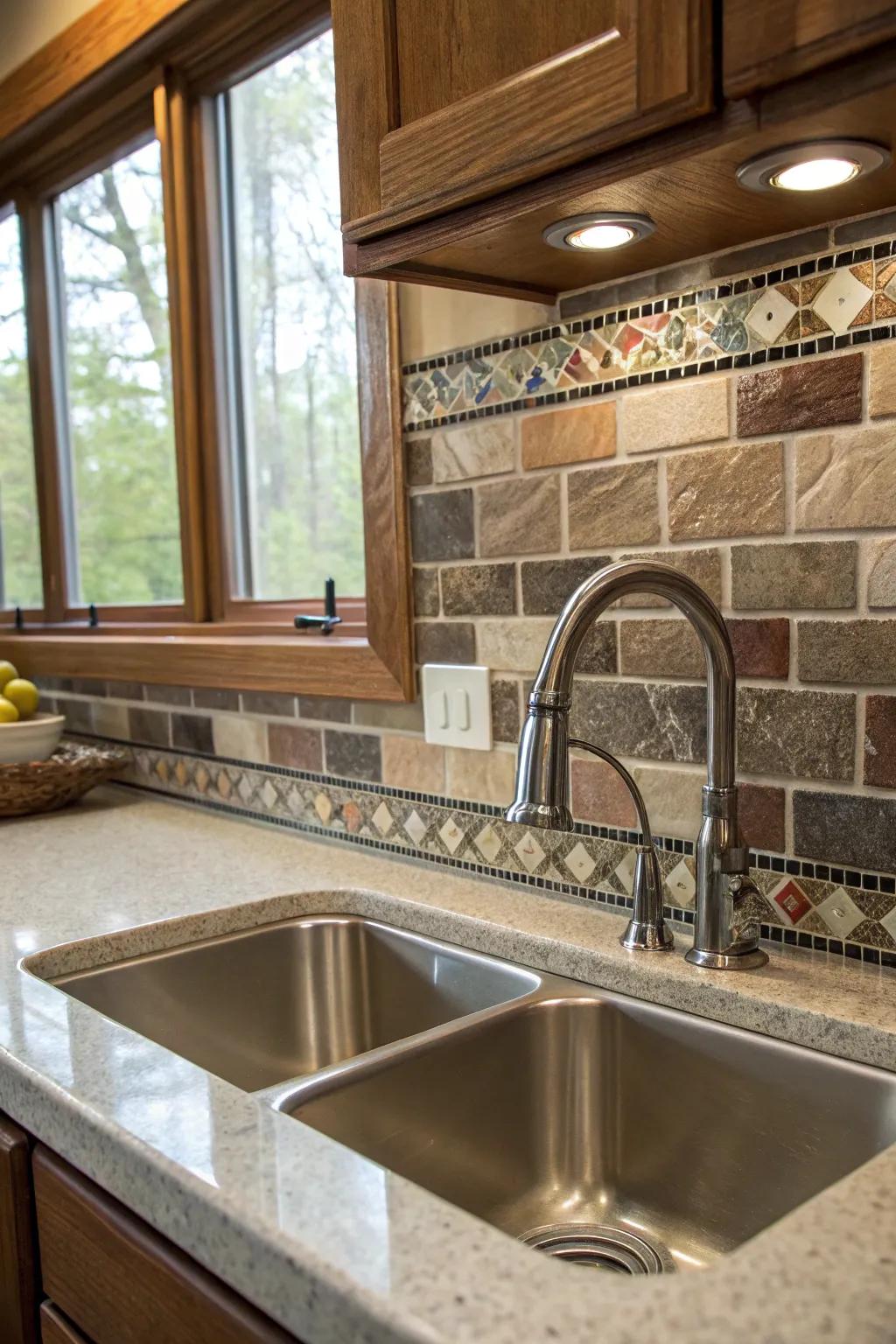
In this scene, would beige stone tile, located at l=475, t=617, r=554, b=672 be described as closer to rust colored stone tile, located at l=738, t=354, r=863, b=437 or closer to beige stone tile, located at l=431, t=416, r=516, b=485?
beige stone tile, located at l=431, t=416, r=516, b=485

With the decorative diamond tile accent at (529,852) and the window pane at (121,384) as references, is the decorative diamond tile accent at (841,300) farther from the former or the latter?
the window pane at (121,384)

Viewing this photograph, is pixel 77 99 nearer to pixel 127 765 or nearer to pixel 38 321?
pixel 38 321

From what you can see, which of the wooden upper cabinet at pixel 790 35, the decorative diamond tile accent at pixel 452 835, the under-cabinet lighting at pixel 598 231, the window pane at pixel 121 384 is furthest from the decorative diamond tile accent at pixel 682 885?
the window pane at pixel 121 384

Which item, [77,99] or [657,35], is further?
[77,99]

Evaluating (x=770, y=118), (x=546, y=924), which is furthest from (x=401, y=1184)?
(x=770, y=118)

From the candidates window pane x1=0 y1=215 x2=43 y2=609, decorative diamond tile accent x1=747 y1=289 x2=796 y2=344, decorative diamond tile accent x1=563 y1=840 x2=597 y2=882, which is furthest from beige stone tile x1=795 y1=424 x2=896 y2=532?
window pane x1=0 y1=215 x2=43 y2=609

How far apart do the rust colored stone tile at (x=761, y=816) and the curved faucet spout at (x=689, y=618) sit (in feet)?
0.25

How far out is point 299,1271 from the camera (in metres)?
0.62

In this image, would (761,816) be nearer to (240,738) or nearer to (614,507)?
(614,507)

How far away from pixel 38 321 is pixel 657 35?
2.04 meters

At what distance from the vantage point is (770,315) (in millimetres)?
1028

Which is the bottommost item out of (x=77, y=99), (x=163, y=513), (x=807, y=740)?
(x=807, y=740)

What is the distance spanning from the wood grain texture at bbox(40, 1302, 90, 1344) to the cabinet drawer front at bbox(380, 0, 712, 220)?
93 centimetres

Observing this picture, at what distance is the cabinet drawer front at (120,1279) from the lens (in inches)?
27.6
